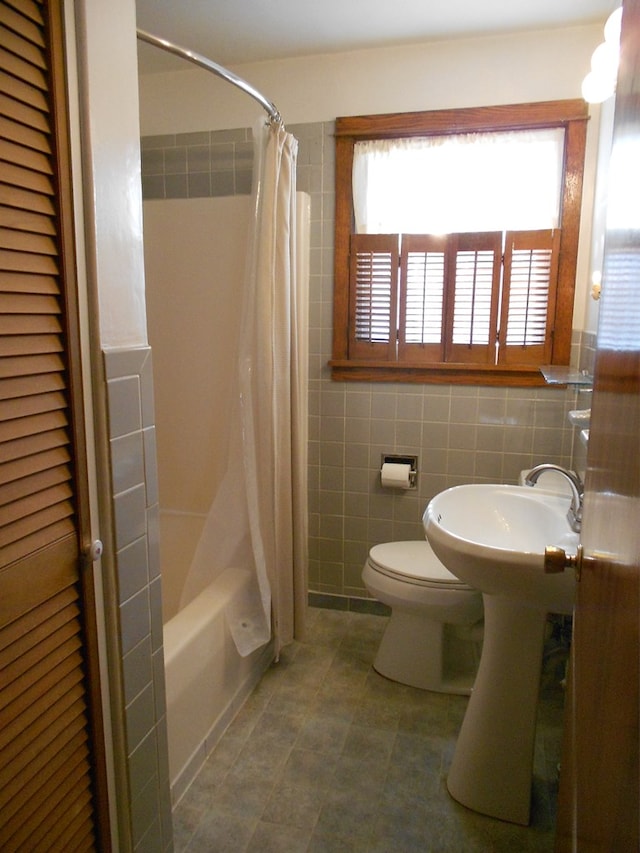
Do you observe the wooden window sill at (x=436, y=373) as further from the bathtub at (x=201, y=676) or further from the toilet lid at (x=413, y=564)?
the bathtub at (x=201, y=676)

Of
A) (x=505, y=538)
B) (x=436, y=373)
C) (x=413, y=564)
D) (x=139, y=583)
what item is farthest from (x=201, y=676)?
(x=436, y=373)

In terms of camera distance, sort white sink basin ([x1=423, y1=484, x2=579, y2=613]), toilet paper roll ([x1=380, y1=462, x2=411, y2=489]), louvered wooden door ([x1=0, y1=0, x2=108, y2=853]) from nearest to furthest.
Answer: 1. louvered wooden door ([x1=0, y1=0, x2=108, y2=853])
2. white sink basin ([x1=423, y1=484, x2=579, y2=613])
3. toilet paper roll ([x1=380, y1=462, x2=411, y2=489])

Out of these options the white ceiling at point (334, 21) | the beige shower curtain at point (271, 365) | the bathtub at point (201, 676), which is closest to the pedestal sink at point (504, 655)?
the beige shower curtain at point (271, 365)

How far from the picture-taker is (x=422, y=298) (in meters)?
2.44

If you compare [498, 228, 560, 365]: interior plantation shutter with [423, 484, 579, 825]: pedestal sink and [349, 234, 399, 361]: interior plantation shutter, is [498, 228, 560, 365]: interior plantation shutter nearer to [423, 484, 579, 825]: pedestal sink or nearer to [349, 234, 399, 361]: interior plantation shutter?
[349, 234, 399, 361]: interior plantation shutter

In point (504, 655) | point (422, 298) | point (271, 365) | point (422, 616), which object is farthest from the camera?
point (422, 298)

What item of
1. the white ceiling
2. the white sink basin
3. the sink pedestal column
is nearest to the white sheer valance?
the white ceiling

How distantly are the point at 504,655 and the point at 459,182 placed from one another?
174 cm

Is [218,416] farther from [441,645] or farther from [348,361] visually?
[441,645]

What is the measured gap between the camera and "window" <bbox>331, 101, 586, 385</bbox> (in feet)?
7.42

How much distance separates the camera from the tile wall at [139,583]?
112cm

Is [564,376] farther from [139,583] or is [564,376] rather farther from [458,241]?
[139,583]

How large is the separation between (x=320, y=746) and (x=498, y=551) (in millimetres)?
1004

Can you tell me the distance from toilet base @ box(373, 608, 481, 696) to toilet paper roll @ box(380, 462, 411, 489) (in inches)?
21.0
